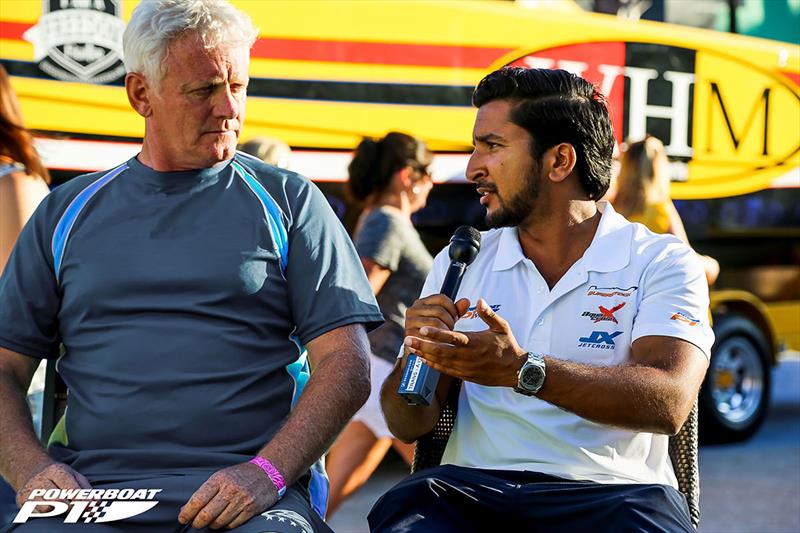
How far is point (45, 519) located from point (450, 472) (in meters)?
0.91

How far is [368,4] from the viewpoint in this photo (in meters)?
6.40

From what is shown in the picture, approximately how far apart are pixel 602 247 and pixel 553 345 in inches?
11.5

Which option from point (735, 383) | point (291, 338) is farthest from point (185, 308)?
point (735, 383)

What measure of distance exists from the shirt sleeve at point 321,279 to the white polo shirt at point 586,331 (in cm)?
31

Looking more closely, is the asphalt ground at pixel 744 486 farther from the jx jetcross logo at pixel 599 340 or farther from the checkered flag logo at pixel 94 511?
the checkered flag logo at pixel 94 511

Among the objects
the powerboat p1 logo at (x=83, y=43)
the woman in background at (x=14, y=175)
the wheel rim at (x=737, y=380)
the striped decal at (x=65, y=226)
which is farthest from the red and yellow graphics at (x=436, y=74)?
the striped decal at (x=65, y=226)

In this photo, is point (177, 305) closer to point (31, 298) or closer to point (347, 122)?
point (31, 298)

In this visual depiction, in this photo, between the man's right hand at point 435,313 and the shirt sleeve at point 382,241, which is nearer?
the man's right hand at point 435,313

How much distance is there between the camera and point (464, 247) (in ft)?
9.39

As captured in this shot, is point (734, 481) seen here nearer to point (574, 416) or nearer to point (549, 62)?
point (549, 62)

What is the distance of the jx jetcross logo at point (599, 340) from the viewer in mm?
2908

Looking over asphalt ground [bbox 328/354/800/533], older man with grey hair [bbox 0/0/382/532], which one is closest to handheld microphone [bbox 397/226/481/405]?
older man with grey hair [bbox 0/0/382/532]

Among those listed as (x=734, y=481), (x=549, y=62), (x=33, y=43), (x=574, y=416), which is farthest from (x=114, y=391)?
(x=734, y=481)

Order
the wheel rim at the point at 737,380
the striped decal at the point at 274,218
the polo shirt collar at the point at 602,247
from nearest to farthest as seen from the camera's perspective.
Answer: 1. the striped decal at the point at 274,218
2. the polo shirt collar at the point at 602,247
3. the wheel rim at the point at 737,380
